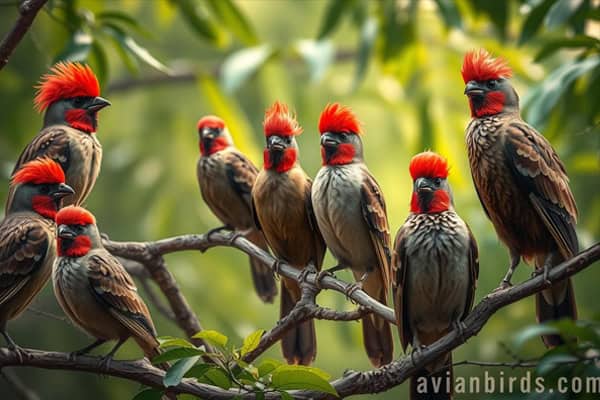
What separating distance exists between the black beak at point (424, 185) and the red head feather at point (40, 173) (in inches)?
76.3

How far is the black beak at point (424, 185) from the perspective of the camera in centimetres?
500

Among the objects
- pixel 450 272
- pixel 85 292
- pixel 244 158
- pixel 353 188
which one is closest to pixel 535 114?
pixel 353 188

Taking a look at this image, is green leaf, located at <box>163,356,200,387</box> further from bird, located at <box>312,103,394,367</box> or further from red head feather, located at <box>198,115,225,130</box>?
red head feather, located at <box>198,115,225,130</box>

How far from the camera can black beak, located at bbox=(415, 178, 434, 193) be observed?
16.4 ft

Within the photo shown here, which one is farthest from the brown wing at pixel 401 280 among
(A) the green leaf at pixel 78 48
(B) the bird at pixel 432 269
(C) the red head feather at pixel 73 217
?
(A) the green leaf at pixel 78 48

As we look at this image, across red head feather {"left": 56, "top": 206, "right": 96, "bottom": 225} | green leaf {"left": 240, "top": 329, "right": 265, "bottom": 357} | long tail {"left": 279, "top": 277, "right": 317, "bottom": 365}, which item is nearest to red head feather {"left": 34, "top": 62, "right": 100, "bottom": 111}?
red head feather {"left": 56, "top": 206, "right": 96, "bottom": 225}

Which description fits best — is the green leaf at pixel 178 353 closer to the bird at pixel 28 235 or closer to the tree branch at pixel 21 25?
the bird at pixel 28 235

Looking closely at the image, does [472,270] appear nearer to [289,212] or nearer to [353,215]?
[353,215]

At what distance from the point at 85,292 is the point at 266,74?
5841mm

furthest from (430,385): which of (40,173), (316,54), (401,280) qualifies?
(316,54)

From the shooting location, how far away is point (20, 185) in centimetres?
552

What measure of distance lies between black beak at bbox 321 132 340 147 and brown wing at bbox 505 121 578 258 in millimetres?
1030

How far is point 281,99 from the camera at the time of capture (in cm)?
1038

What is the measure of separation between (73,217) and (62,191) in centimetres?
32
